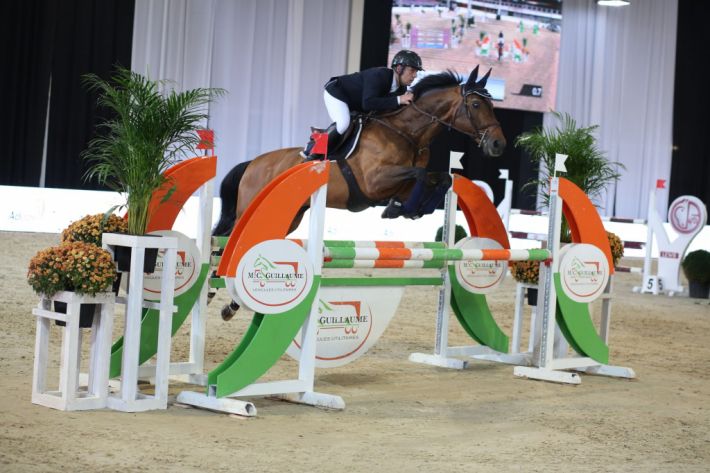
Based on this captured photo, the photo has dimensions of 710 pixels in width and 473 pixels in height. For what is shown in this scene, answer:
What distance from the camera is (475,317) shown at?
14.9 ft

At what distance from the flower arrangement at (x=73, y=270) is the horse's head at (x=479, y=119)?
6.39 feet

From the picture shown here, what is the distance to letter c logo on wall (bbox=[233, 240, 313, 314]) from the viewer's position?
10.3ft

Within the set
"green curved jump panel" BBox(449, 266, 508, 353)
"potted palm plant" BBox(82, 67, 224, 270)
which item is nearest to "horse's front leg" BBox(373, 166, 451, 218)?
"green curved jump panel" BBox(449, 266, 508, 353)

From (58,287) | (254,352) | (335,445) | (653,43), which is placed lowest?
(335,445)

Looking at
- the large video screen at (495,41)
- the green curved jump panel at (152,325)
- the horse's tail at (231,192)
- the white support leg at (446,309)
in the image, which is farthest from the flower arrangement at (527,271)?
the large video screen at (495,41)

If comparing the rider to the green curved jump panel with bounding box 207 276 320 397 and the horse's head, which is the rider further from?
the green curved jump panel with bounding box 207 276 320 397

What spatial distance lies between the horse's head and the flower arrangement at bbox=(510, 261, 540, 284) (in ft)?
2.08

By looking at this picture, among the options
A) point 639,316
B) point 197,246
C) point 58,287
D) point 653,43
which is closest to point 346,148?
point 197,246

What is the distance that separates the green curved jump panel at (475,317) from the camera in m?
4.46

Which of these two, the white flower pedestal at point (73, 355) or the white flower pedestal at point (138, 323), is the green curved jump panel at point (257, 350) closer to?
the white flower pedestal at point (138, 323)

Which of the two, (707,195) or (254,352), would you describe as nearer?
(254,352)

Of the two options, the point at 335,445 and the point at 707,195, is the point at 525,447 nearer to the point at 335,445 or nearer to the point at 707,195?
the point at 335,445

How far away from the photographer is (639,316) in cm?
685

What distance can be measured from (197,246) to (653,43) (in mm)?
10799
